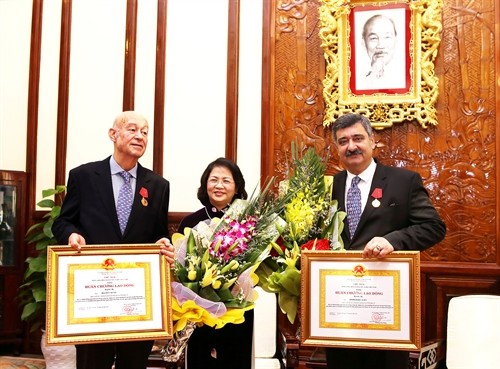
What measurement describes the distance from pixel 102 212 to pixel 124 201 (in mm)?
106

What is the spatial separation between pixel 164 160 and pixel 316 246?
A: 2.18m

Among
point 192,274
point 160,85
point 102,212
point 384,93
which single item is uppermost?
point 160,85

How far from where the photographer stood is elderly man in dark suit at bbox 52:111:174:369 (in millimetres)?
2262

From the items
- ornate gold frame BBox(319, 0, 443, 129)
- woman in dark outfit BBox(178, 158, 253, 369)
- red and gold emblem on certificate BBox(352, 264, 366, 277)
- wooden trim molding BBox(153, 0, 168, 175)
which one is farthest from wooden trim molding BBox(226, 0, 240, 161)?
red and gold emblem on certificate BBox(352, 264, 366, 277)

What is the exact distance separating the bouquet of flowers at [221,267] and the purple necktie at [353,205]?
0.26m

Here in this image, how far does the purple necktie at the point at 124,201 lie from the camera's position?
2336 mm

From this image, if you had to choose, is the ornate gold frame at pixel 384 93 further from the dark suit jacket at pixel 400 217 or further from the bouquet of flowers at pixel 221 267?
the bouquet of flowers at pixel 221 267

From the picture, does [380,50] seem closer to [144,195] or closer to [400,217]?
[400,217]

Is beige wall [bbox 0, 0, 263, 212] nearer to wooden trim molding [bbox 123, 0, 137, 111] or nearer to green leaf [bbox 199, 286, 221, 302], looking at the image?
wooden trim molding [bbox 123, 0, 137, 111]

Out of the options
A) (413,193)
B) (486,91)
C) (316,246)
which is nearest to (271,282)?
(316,246)

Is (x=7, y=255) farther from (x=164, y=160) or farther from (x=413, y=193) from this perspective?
(x=413, y=193)

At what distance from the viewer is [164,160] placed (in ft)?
13.1

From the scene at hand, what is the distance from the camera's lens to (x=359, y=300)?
1950 mm

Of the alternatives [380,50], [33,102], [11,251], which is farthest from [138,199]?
[33,102]
